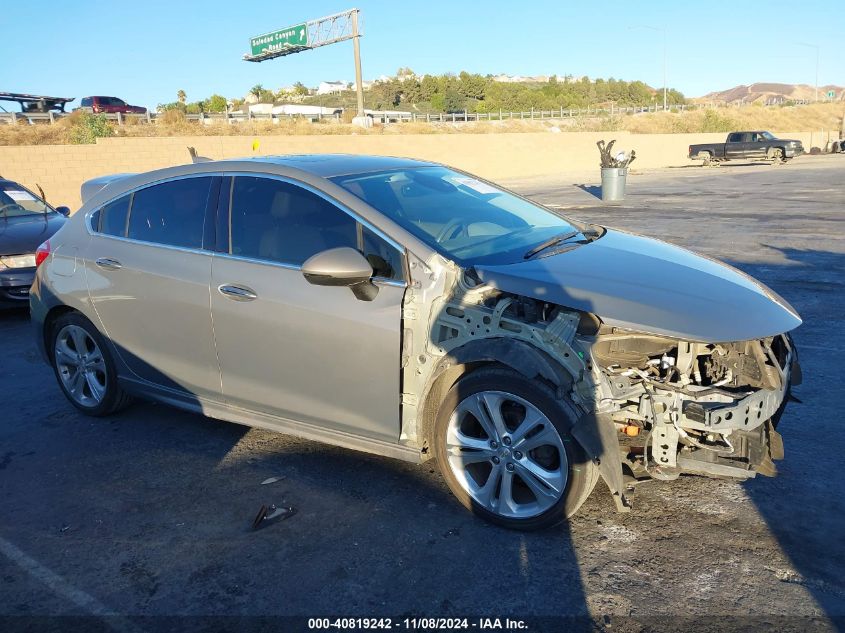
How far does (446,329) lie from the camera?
336 cm

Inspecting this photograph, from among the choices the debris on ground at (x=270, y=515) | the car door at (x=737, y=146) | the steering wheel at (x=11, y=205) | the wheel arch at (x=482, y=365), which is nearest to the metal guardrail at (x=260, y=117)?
the car door at (x=737, y=146)

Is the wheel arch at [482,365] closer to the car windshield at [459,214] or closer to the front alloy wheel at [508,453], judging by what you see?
the front alloy wheel at [508,453]

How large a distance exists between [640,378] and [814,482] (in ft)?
4.28

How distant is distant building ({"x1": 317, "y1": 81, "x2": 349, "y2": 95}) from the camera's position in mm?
107537

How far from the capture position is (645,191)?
75.8 feet

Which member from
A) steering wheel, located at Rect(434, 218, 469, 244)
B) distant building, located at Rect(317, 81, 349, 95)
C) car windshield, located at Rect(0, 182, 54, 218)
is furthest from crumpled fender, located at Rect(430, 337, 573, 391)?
distant building, located at Rect(317, 81, 349, 95)

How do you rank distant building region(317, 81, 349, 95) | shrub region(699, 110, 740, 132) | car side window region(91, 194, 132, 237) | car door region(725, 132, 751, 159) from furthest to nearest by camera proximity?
distant building region(317, 81, 349, 95)
shrub region(699, 110, 740, 132)
car door region(725, 132, 751, 159)
car side window region(91, 194, 132, 237)

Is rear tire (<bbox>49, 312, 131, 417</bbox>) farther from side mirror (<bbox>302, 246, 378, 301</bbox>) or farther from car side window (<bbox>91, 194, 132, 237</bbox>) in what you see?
side mirror (<bbox>302, 246, 378, 301</bbox>)

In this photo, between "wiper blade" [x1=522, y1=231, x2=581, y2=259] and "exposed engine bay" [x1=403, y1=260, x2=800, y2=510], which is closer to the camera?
"exposed engine bay" [x1=403, y1=260, x2=800, y2=510]

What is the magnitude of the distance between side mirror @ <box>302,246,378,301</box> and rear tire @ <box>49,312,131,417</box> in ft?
6.99

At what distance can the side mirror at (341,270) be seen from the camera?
3387 millimetres

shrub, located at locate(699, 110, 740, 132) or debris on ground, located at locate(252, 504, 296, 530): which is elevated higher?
shrub, located at locate(699, 110, 740, 132)

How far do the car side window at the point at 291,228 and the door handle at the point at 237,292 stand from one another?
0.20 metres

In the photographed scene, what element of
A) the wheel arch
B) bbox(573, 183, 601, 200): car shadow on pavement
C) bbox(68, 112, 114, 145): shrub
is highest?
bbox(68, 112, 114, 145): shrub
